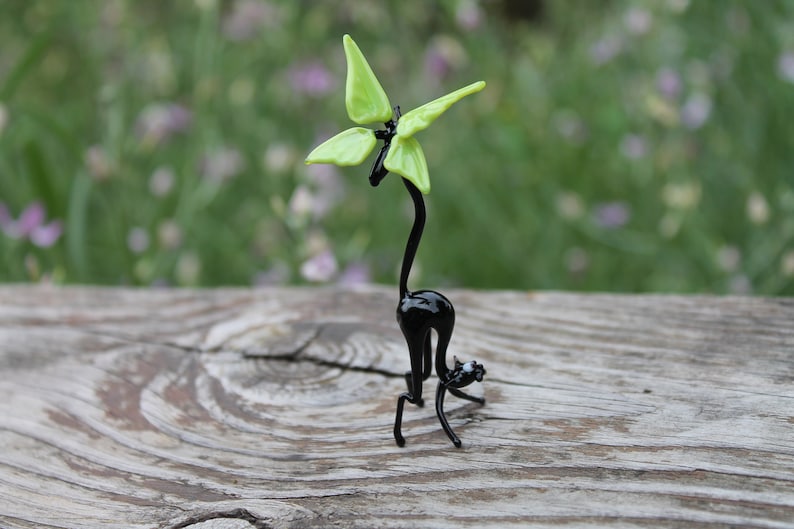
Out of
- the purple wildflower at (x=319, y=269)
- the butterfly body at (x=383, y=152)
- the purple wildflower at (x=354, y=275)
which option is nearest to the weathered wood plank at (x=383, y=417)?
the purple wildflower at (x=319, y=269)

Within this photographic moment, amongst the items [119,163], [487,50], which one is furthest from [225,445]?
[487,50]

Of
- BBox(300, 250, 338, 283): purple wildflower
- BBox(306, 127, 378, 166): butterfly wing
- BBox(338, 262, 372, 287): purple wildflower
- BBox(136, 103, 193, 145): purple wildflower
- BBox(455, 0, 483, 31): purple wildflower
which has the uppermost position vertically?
BBox(455, 0, 483, 31): purple wildflower

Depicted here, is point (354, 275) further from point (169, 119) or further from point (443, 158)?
point (169, 119)

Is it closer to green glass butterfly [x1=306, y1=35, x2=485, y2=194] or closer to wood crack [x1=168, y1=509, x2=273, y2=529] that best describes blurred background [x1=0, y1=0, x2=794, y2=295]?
green glass butterfly [x1=306, y1=35, x2=485, y2=194]

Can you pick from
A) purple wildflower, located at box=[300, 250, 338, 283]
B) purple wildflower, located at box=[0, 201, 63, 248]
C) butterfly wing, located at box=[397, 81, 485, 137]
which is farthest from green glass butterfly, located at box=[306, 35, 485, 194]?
purple wildflower, located at box=[0, 201, 63, 248]

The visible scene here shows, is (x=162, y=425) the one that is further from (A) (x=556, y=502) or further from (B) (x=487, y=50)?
(B) (x=487, y=50)

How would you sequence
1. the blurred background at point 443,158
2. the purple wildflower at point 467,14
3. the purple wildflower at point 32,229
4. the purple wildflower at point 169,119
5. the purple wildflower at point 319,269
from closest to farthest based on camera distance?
the purple wildflower at point 319,269 → the purple wildflower at point 32,229 → the blurred background at point 443,158 → the purple wildflower at point 467,14 → the purple wildflower at point 169,119

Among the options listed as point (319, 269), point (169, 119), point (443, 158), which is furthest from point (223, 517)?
point (169, 119)

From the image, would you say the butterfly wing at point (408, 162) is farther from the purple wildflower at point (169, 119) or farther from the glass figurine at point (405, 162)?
the purple wildflower at point (169, 119)
